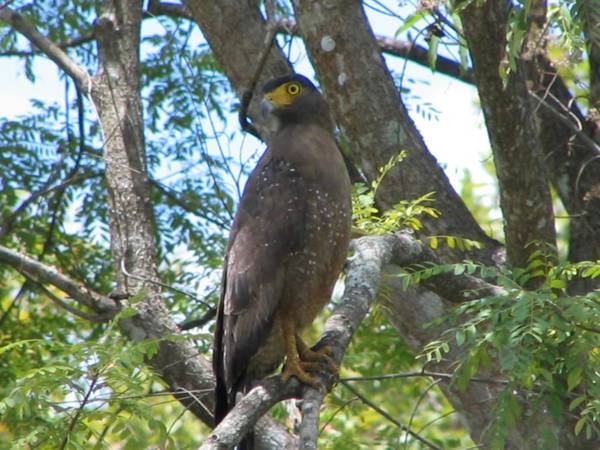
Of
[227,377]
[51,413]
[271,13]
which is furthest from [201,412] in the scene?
[271,13]

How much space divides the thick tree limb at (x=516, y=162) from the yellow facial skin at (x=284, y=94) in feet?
2.96

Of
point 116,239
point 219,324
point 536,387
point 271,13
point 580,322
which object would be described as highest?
point 271,13

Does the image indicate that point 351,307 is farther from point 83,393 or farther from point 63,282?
point 63,282

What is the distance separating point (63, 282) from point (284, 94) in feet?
5.41

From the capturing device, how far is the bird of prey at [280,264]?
4348mm

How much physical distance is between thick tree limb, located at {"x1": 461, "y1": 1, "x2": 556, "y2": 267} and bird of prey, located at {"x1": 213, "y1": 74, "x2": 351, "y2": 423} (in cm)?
96

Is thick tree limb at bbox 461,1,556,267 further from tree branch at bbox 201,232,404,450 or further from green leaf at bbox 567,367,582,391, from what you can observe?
green leaf at bbox 567,367,582,391

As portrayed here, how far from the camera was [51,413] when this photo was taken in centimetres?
507

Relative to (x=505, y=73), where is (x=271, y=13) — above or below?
above

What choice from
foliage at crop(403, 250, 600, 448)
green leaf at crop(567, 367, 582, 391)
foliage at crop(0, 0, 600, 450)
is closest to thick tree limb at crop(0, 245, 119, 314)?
foliage at crop(0, 0, 600, 450)

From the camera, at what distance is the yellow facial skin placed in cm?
510

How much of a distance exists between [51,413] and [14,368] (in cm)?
83

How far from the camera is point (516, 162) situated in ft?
17.2

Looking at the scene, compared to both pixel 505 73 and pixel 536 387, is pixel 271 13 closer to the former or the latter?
pixel 505 73
